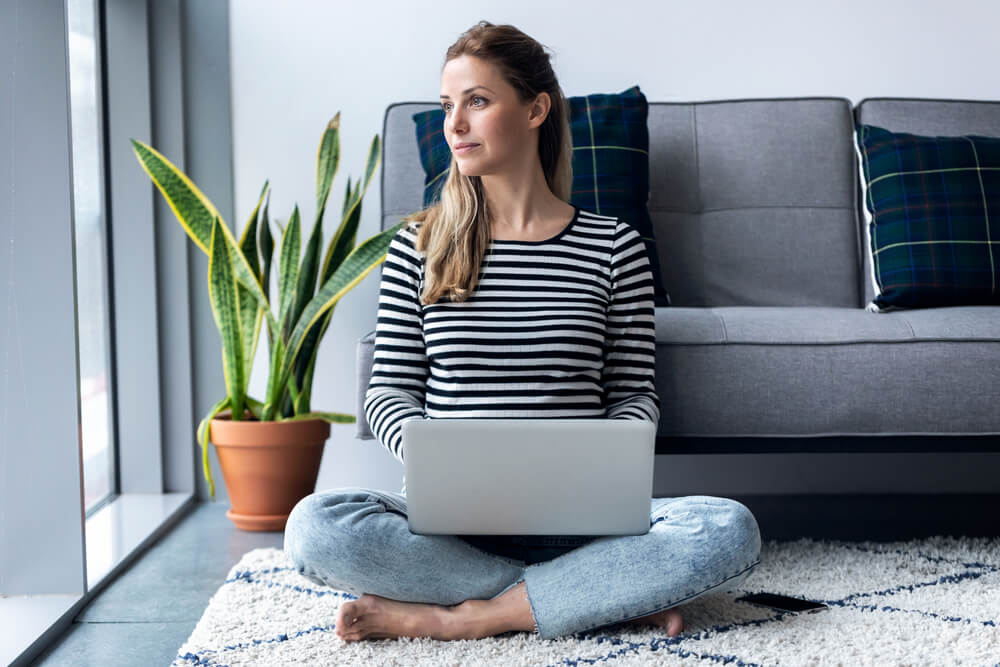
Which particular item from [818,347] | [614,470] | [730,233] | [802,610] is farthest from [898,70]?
[614,470]

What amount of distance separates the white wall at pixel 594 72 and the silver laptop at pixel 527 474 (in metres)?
1.29

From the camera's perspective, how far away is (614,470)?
117 centimetres

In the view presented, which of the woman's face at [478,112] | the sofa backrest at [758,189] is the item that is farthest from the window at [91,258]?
the woman's face at [478,112]

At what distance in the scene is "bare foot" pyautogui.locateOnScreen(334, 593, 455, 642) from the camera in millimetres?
1309

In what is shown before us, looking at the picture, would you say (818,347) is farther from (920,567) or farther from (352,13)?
(352,13)

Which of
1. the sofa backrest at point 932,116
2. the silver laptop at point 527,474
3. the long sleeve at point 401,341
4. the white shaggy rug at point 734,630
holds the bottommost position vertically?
the white shaggy rug at point 734,630

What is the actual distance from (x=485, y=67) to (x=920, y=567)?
115cm

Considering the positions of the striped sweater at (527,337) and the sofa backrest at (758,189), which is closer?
the striped sweater at (527,337)

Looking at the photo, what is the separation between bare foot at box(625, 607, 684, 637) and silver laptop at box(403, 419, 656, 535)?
0.19 metres

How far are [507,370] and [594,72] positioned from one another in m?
1.28

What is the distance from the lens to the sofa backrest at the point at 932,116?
231 centimetres

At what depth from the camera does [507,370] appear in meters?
1.46

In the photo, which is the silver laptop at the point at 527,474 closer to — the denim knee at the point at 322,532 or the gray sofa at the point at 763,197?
the denim knee at the point at 322,532

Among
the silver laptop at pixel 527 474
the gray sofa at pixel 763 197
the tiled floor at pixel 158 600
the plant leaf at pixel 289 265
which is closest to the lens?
the silver laptop at pixel 527 474
